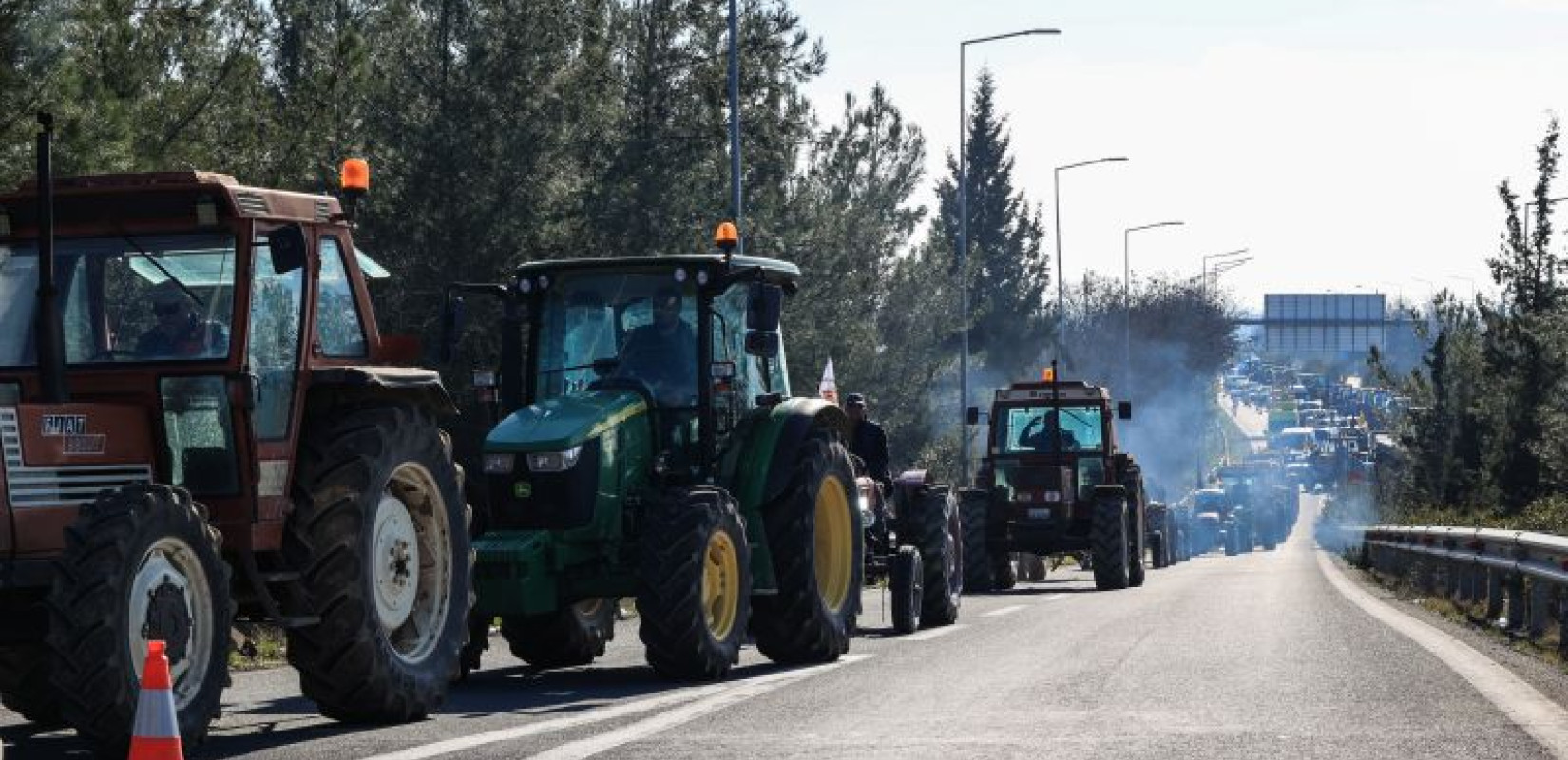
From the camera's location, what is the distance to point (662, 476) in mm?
15180

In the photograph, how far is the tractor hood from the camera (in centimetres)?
1455

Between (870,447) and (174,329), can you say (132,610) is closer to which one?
(174,329)

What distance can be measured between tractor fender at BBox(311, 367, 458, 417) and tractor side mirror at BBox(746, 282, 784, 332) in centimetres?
314

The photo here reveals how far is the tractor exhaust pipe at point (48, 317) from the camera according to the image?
34.1ft

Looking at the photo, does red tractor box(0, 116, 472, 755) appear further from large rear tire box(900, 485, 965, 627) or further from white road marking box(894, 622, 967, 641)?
large rear tire box(900, 485, 965, 627)

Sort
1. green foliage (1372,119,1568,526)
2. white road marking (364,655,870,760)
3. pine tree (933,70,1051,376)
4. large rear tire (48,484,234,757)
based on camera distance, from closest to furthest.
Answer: large rear tire (48,484,234,757)
white road marking (364,655,870,760)
green foliage (1372,119,1568,526)
pine tree (933,70,1051,376)

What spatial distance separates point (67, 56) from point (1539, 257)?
32.5 m

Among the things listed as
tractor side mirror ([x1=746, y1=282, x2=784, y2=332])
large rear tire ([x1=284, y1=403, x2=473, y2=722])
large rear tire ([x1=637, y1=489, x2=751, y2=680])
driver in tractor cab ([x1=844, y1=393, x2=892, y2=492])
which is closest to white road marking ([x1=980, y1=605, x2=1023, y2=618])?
driver in tractor cab ([x1=844, y1=393, x2=892, y2=492])

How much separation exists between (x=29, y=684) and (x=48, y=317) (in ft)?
5.57

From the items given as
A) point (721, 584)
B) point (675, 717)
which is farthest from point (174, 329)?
point (721, 584)

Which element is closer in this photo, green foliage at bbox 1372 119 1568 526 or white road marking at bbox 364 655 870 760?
white road marking at bbox 364 655 870 760

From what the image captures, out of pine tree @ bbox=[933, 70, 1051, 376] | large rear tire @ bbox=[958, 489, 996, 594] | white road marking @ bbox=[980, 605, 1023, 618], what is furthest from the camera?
pine tree @ bbox=[933, 70, 1051, 376]

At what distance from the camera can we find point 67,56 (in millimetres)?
19578

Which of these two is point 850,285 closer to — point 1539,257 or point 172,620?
point 1539,257
